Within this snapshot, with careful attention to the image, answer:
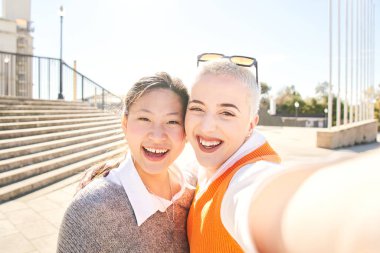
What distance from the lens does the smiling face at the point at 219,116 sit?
4.66 ft

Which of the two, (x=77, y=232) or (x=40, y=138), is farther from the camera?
(x=40, y=138)

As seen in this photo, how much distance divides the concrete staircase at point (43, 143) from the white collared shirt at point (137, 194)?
2.24m

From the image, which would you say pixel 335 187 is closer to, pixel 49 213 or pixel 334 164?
pixel 334 164

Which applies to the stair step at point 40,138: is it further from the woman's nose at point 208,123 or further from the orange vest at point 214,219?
the orange vest at point 214,219

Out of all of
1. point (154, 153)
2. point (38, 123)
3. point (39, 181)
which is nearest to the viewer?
point (154, 153)

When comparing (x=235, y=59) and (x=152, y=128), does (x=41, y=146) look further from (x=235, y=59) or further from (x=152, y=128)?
(x=235, y=59)

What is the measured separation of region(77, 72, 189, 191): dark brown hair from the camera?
1.60m

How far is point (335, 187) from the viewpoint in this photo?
1.54 ft

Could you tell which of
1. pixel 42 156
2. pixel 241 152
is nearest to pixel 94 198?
pixel 241 152

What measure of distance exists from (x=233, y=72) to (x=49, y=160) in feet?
20.3

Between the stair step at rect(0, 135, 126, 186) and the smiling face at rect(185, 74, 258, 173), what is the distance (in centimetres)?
358

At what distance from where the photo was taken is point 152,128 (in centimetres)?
159

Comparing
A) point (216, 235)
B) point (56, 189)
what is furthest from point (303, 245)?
point (56, 189)

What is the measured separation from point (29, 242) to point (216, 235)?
10.7 ft
